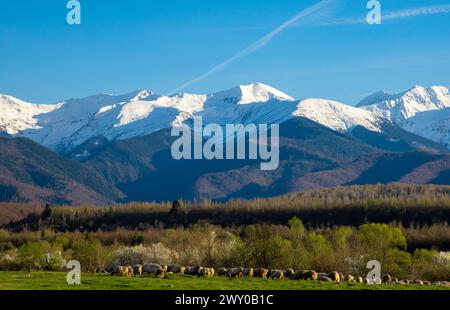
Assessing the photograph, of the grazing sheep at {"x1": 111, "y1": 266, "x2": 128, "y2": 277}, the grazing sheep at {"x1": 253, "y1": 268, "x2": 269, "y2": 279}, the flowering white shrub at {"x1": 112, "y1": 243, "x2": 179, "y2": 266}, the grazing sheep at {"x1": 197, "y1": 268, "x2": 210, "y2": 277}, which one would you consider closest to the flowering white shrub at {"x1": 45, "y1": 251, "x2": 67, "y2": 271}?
the flowering white shrub at {"x1": 112, "y1": 243, "x2": 179, "y2": 266}

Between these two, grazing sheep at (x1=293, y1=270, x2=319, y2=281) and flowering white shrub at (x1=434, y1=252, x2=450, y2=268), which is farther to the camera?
flowering white shrub at (x1=434, y1=252, x2=450, y2=268)

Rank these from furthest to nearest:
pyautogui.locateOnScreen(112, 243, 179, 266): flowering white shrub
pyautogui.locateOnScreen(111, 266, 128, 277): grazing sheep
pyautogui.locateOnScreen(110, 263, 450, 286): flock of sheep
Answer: pyautogui.locateOnScreen(112, 243, 179, 266): flowering white shrub, pyautogui.locateOnScreen(110, 263, 450, 286): flock of sheep, pyautogui.locateOnScreen(111, 266, 128, 277): grazing sheep

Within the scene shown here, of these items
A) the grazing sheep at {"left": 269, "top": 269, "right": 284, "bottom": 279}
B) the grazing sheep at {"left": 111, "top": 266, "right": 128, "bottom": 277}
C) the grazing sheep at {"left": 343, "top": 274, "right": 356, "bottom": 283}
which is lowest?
the grazing sheep at {"left": 343, "top": 274, "right": 356, "bottom": 283}

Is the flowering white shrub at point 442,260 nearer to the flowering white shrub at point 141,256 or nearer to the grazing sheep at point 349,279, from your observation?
the flowering white shrub at point 141,256

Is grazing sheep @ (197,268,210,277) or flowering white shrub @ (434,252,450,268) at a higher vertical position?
grazing sheep @ (197,268,210,277)

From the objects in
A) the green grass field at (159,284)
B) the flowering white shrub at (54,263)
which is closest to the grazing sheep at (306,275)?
the green grass field at (159,284)

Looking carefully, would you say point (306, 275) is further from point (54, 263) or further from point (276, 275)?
point (54, 263)

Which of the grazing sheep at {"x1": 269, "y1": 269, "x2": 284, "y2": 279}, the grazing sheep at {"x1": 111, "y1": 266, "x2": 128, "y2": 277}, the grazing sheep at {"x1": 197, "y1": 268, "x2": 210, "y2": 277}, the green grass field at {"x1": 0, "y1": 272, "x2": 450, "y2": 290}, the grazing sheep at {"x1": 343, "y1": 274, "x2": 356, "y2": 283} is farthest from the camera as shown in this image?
the grazing sheep at {"x1": 197, "y1": 268, "x2": 210, "y2": 277}

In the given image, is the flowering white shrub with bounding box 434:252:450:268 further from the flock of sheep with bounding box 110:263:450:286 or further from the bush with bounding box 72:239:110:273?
the bush with bounding box 72:239:110:273
